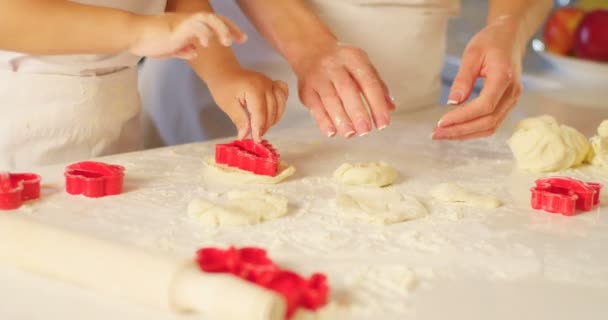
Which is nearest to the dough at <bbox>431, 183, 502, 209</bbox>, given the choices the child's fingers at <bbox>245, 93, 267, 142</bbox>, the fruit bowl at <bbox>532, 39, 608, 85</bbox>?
the child's fingers at <bbox>245, 93, 267, 142</bbox>

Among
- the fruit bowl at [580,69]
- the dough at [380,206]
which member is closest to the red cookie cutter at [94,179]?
the dough at [380,206]

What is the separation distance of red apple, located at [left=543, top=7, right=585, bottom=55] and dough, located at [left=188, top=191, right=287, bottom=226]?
1291 millimetres

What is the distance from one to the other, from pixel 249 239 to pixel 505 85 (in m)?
0.48

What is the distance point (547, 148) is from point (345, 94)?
27 centimetres

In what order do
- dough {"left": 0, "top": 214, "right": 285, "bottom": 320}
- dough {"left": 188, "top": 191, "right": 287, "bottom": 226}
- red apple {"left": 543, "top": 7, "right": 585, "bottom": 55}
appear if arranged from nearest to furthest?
dough {"left": 0, "top": 214, "right": 285, "bottom": 320}
dough {"left": 188, "top": 191, "right": 287, "bottom": 226}
red apple {"left": 543, "top": 7, "right": 585, "bottom": 55}

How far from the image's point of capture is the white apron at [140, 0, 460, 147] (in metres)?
1.34

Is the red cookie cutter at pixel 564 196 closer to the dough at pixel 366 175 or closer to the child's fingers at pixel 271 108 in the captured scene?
the dough at pixel 366 175

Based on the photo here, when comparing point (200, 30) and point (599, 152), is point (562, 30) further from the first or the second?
point (200, 30)

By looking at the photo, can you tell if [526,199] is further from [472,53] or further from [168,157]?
[168,157]

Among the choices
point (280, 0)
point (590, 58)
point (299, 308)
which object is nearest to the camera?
point (299, 308)

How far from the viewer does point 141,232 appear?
2.50 feet

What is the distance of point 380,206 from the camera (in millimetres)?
871

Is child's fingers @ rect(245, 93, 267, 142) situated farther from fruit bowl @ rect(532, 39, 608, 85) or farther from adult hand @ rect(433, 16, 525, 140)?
fruit bowl @ rect(532, 39, 608, 85)

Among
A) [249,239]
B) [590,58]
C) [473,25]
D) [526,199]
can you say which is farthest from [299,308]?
[473,25]
